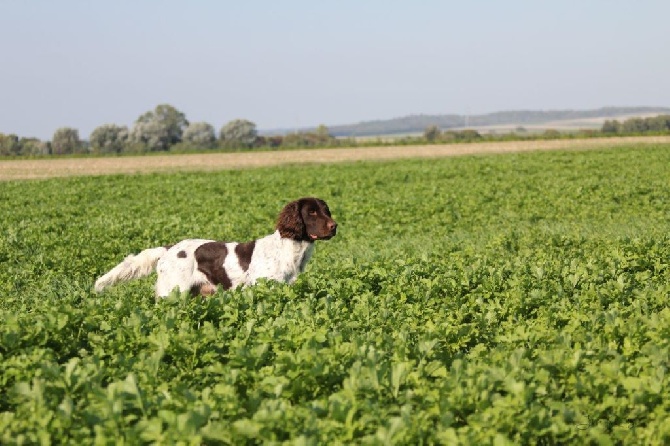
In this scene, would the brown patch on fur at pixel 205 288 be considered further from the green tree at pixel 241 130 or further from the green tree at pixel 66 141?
the green tree at pixel 241 130

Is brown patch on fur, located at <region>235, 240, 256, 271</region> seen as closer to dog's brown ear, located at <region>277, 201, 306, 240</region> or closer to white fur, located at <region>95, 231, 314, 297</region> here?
white fur, located at <region>95, 231, 314, 297</region>

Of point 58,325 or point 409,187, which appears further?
point 409,187

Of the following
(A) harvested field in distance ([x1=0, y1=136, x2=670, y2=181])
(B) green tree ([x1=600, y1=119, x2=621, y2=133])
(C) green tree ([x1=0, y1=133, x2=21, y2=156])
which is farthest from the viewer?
(B) green tree ([x1=600, y1=119, x2=621, y2=133])

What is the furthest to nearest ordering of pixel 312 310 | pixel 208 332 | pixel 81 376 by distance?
pixel 312 310 → pixel 208 332 → pixel 81 376

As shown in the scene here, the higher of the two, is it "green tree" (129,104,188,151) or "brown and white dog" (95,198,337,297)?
"green tree" (129,104,188,151)

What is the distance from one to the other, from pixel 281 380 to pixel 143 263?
4.97 metres

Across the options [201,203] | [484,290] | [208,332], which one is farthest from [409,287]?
[201,203]

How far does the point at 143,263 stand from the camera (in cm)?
965

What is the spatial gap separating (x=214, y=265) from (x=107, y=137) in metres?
102

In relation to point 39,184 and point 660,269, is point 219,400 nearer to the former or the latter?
point 660,269

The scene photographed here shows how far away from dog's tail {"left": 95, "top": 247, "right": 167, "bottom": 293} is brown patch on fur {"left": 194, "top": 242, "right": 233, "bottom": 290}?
1.90 ft

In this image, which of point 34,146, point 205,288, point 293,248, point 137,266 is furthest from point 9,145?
point 293,248

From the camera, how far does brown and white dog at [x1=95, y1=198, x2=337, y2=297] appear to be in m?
9.21

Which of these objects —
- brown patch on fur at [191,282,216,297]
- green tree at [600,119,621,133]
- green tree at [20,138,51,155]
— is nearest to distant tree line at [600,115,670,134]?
green tree at [600,119,621,133]
